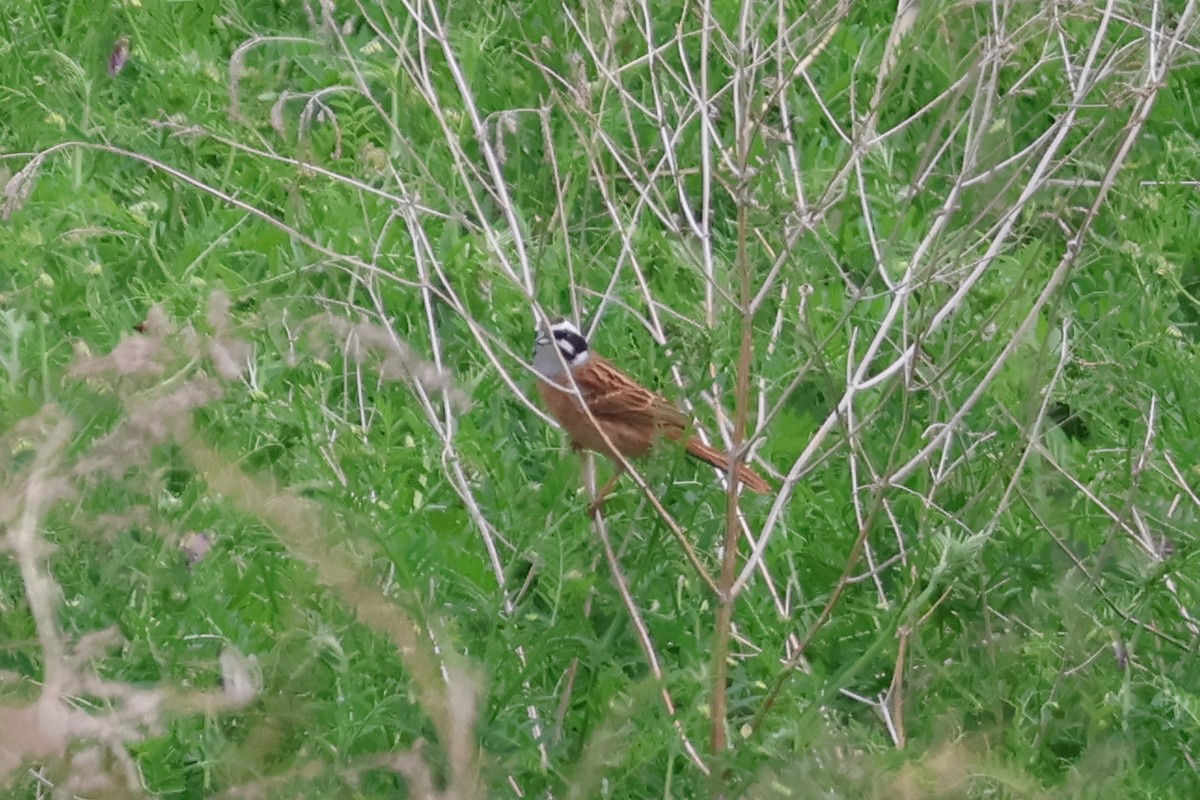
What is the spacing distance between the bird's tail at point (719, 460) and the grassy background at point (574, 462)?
0.23ft

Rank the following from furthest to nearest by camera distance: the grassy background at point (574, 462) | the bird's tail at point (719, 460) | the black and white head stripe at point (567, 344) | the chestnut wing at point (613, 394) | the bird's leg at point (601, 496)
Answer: the chestnut wing at point (613, 394) → the black and white head stripe at point (567, 344) → the bird's tail at point (719, 460) → the bird's leg at point (601, 496) → the grassy background at point (574, 462)

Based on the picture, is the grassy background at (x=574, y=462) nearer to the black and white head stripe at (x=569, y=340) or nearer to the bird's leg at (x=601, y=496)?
the bird's leg at (x=601, y=496)

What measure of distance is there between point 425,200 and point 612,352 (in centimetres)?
103

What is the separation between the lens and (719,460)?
13.4 feet

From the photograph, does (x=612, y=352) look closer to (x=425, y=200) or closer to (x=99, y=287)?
(x=425, y=200)

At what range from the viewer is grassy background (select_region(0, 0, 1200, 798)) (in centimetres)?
283

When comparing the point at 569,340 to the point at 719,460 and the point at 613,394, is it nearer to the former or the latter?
the point at 613,394

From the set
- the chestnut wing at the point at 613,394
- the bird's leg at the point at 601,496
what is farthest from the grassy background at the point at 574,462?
the chestnut wing at the point at 613,394

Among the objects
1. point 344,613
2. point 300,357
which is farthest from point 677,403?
point 344,613

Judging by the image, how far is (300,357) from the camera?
4418 mm

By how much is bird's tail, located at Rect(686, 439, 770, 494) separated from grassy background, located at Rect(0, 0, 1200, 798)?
0.07 metres

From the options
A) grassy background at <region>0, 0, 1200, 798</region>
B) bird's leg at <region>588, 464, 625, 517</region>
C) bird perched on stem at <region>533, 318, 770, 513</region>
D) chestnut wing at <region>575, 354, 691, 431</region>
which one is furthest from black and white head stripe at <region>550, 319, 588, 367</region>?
bird's leg at <region>588, 464, 625, 517</region>

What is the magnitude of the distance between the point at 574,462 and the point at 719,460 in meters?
0.34

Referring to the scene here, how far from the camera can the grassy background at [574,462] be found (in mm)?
2834
